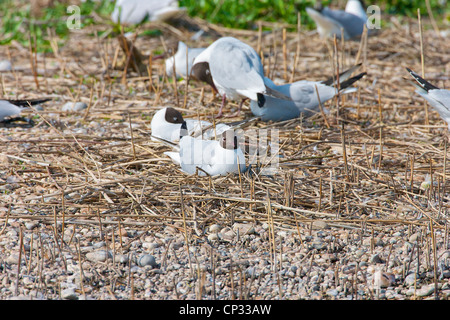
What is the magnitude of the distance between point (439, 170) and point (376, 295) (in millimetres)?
1348

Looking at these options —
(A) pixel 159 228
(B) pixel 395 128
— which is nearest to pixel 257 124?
(B) pixel 395 128

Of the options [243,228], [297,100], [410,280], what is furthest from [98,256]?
[297,100]

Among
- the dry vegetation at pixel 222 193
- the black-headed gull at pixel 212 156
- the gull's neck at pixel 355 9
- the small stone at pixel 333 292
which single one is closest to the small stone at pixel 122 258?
the dry vegetation at pixel 222 193

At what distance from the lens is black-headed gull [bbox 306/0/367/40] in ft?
19.7

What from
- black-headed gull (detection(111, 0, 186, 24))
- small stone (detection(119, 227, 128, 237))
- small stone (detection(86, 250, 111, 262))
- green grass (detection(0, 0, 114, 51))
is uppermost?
black-headed gull (detection(111, 0, 186, 24))

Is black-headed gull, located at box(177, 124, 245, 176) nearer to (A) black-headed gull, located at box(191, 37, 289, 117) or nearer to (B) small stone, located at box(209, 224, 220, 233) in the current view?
(B) small stone, located at box(209, 224, 220, 233)

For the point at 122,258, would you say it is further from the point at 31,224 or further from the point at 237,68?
the point at 237,68

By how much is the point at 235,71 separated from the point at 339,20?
2.59 m

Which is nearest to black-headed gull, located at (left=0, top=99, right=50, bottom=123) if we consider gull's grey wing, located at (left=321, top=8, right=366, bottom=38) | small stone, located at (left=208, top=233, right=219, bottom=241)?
small stone, located at (left=208, top=233, right=219, bottom=241)

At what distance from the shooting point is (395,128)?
395 centimetres

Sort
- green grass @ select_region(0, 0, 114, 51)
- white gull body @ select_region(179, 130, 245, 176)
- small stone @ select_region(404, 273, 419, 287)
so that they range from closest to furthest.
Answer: small stone @ select_region(404, 273, 419, 287) → white gull body @ select_region(179, 130, 245, 176) → green grass @ select_region(0, 0, 114, 51)

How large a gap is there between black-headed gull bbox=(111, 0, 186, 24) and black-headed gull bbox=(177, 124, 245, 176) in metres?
3.73

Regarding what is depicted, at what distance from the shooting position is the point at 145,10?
21.1ft

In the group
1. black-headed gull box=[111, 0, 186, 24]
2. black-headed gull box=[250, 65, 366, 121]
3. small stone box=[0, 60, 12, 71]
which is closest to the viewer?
black-headed gull box=[250, 65, 366, 121]
